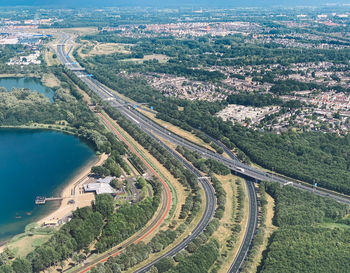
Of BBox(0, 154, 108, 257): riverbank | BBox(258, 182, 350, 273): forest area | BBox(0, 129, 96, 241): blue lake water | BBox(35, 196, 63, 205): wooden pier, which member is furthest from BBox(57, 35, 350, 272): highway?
BBox(35, 196, 63, 205): wooden pier

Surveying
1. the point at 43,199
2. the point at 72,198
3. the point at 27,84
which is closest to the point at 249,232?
the point at 72,198

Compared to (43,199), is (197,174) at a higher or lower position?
lower

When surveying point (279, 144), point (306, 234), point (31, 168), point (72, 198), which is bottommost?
point (306, 234)

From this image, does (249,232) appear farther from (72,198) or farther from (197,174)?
(72,198)

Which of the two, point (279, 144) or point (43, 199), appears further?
point (279, 144)

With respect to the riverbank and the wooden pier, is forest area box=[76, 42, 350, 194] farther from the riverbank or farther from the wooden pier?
the wooden pier

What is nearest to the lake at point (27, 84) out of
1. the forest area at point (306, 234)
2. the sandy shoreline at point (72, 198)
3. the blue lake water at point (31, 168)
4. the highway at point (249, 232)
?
the blue lake water at point (31, 168)

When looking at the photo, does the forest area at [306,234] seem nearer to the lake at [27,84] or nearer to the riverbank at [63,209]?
the riverbank at [63,209]
